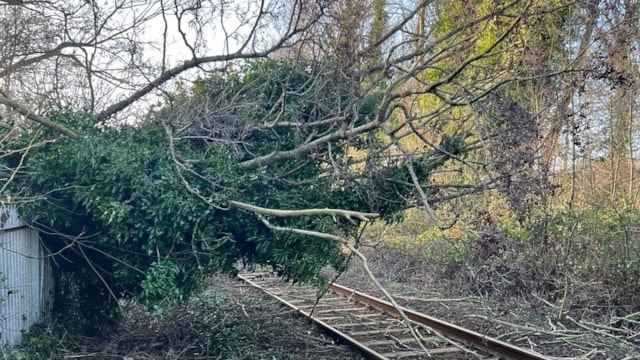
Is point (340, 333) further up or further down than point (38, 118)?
further down

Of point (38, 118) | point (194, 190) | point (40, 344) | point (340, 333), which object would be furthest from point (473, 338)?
point (38, 118)

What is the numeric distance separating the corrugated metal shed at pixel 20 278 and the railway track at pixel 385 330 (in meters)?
3.74

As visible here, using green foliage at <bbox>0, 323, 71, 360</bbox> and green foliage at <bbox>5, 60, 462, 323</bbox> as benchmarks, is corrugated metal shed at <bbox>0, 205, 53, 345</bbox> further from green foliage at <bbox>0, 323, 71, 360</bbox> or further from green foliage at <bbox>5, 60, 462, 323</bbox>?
green foliage at <bbox>5, 60, 462, 323</bbox>

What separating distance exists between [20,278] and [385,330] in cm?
554

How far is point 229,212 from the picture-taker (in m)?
7.69

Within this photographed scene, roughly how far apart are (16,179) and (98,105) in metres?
2.66

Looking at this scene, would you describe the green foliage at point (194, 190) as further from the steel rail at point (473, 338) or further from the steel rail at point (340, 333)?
the steel rail at point (473, 338)

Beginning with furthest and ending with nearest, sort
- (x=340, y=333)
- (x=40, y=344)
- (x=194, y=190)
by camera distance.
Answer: (x=340, y=333)
(x=194, y=190)
(x=40, y=344)

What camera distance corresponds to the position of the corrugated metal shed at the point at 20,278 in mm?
6598

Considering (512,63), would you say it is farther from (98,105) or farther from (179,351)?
(98,105)

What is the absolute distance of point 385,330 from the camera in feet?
29.2

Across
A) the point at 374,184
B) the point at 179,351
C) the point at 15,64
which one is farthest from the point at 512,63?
the point at 15,64

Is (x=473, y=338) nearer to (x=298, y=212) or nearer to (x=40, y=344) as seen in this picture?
(x=298, y=212)

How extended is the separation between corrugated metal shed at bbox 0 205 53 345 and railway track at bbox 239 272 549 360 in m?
3.74
